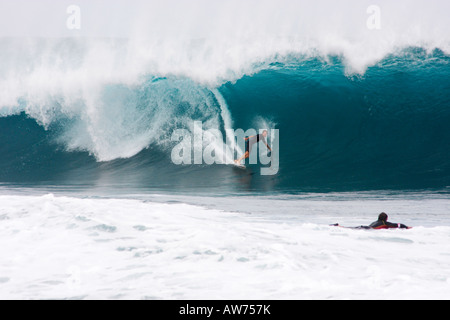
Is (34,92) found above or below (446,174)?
above

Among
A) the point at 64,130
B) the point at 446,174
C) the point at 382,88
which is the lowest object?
the point at 446,174

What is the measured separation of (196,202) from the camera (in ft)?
29.1

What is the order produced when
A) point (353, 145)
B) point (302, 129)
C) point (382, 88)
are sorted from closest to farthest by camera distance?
point (353, 145)
point (302, 129)
point (382, 88)

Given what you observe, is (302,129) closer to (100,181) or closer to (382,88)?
(382,88)

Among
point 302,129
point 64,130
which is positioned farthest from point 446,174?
point 64,130

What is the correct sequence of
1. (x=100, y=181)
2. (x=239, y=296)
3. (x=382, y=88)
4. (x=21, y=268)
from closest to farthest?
1. (x=239, y=296)
2. (x=21, y=268)
3. (x=100, y=181)
4. (x=382, y=88)

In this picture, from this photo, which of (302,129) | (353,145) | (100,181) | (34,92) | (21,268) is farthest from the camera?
(34,92)

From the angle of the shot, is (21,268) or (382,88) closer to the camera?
(21,268)

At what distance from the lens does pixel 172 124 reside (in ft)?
46.5
